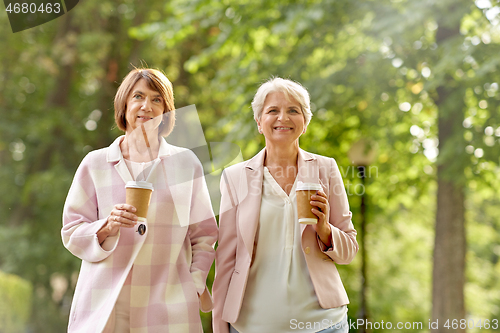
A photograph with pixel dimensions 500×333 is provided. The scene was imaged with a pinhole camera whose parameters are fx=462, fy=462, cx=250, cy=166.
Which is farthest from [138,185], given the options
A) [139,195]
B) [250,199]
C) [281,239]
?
[281,239]

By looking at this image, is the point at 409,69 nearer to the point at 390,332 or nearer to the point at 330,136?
the point at 330,136

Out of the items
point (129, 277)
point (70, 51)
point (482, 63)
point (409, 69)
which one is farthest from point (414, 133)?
point (70, 51)

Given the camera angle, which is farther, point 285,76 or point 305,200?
point 285,76

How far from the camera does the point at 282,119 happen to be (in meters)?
1.92

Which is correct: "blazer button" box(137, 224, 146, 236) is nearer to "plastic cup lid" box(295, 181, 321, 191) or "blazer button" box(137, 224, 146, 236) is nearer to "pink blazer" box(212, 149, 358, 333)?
"pink blazer" box(212, 149, 358, 333)

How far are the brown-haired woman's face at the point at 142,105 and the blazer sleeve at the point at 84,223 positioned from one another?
0.25m

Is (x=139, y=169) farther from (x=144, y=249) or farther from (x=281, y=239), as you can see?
(x=281, y=239)

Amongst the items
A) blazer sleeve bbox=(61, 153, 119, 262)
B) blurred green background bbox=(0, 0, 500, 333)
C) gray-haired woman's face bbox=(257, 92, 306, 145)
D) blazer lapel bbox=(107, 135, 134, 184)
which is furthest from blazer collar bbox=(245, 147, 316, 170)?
blurred green background bbox=(0, 0, 500, 333)

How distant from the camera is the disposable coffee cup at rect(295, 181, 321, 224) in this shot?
5.70ft

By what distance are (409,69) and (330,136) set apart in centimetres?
114

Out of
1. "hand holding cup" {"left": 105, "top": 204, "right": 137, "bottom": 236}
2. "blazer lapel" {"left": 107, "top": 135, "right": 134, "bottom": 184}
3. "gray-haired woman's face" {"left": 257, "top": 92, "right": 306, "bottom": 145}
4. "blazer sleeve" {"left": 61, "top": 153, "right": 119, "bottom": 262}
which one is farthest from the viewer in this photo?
"gray-haired woman's face" {"left": 257, "top": 92, "right": 306, "bottom": 145}

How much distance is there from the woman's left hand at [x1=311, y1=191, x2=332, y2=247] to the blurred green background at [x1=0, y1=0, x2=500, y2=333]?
2.96 meters

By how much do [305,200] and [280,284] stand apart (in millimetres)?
370

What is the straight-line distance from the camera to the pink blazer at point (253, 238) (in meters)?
1.87
